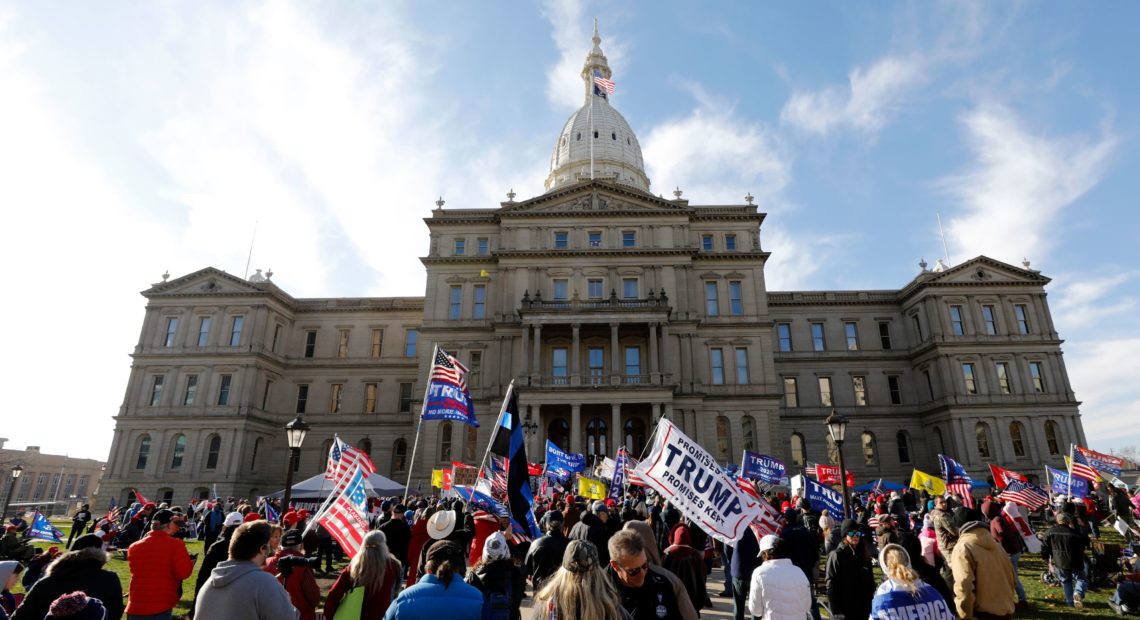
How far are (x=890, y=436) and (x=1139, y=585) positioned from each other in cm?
4095

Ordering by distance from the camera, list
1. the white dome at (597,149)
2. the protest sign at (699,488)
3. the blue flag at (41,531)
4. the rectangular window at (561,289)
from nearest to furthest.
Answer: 1. the protest sign at (699,488)
2. the blue flag at (41,531)
3. the rectangular window at (561,289)
4. the white dome at (597,149)

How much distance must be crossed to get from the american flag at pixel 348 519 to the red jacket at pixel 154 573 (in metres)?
1.63

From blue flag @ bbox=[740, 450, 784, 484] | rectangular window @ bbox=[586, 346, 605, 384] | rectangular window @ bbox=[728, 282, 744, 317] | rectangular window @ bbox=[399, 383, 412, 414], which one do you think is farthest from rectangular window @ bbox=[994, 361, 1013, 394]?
rectangular window @ bbox=[399, 383, 412, 414]

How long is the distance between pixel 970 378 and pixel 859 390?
7.97 meters

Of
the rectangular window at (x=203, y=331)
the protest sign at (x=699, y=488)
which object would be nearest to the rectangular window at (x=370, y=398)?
the rectangular window at (x=203, y=331)

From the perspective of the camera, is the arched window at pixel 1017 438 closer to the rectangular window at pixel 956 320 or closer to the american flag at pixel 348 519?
the rectangular window at pixel 956 320

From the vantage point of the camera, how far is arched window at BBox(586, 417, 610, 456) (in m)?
41.3

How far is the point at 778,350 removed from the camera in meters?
51.2

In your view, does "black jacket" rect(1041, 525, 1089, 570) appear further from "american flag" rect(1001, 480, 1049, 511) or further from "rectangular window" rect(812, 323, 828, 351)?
"rectangular window" rect(812, 323, 828, 351)

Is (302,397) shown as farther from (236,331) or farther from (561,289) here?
(561,289)

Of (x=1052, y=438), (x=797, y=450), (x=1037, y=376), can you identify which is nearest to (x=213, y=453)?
(x=797, y=450)

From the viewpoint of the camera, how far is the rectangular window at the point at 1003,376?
46906 mm

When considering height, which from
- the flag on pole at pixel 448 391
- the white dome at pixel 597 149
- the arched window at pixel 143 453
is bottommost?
the flag on pole at pixel 448 391

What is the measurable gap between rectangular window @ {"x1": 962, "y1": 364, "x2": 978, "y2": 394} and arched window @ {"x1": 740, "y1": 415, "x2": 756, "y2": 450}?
61.4ft
